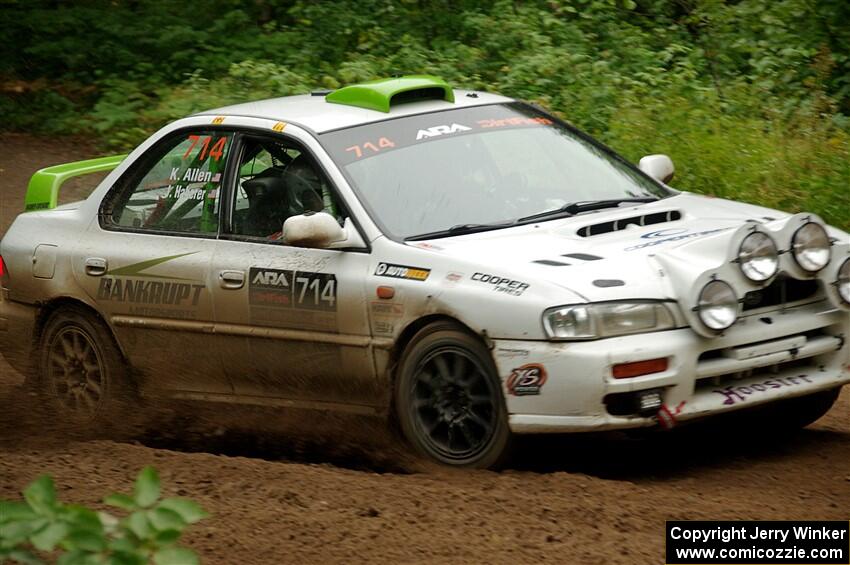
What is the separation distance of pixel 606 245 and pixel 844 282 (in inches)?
40.1

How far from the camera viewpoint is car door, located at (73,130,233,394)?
22.0 ft

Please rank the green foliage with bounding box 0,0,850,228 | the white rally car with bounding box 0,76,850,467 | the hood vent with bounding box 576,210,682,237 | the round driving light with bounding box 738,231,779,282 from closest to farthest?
the white rally car with bounding box 0,76,850,467 < the round driving light with bounding box 738,231,779,282 < the hood vent with bounding box 576,210,682,237 < the green foliage with bounding box 0,0,850,228

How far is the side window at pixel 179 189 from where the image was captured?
6844 mm

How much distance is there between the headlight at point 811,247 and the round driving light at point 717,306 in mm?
424

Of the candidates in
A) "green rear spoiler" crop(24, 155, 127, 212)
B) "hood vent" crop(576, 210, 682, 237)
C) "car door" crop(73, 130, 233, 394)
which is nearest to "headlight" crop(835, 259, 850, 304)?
"hood vent" crop(576, 210, 682, 237)

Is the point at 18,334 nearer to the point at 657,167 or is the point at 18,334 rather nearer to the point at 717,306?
the point at 657,167

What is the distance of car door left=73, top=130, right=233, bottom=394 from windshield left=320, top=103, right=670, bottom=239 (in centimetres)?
79

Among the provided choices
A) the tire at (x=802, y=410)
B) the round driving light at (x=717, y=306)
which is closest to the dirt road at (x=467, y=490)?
the tire at (x=802, y=410)

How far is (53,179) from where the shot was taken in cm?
789

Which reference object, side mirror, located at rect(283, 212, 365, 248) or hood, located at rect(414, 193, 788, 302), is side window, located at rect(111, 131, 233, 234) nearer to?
side mirror, located at rect(283, 212, 365, 248)

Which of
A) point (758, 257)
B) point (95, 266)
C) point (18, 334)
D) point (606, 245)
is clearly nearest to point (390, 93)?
point (606, 245)

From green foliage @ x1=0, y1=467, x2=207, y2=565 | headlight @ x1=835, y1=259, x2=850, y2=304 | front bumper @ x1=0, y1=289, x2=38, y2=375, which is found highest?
→ headlight @ x1=835, y1=259, x2=850, y2=304

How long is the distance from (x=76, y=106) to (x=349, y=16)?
3316 mm

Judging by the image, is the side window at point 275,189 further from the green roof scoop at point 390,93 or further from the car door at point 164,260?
the green roof scoop at point 390,93
